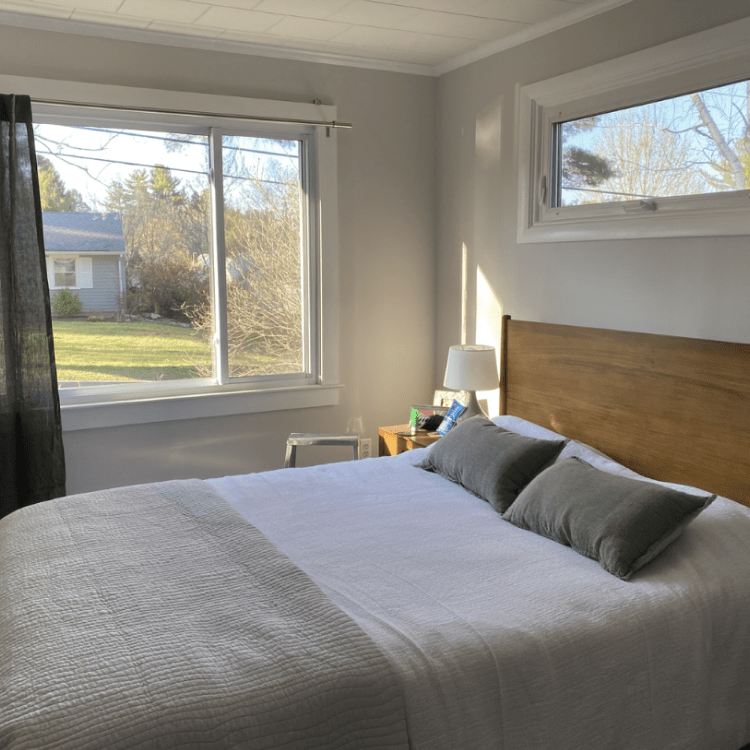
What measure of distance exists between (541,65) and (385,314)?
149cm

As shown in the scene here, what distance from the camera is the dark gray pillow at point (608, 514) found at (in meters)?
2.09

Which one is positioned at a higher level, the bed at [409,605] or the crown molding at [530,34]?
the crown molding at [530,34]

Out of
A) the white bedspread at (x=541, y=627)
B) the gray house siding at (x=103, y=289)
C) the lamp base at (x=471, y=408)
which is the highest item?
the gray house siding at (x=103, y=289)

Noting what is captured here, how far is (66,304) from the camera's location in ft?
11.5

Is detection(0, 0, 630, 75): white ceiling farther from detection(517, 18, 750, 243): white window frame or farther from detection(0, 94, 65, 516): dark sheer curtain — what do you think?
detection(0, 94, 65, 516): dark sheer curtain

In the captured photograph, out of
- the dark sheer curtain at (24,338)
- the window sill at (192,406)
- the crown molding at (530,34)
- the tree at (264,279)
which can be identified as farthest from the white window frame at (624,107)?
the dark sheer curtain at (24,338)

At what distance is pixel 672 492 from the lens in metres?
2.18

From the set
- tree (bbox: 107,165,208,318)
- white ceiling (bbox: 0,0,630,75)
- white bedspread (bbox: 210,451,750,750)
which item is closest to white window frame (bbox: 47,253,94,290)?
tree (bbox: 107,165,208,318)

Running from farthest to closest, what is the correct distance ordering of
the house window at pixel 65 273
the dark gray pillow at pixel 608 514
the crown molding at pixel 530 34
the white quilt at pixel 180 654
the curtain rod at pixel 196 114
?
the house window at pixel 65 273
the curtain rod at pixel 196 114
the crown molding at pixel 530 34
the dark gray pillow at pixel 608 514
the white quilt at pixel 180 654

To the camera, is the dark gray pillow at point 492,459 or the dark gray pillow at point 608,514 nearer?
the dark gray pillow at point 608,514

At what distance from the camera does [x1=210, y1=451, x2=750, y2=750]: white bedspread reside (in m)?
1.65

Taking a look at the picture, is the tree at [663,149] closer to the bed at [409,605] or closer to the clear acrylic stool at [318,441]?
the bed at [409,605]

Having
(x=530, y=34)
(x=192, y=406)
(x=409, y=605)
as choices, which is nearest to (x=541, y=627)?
(x=409, y=605)

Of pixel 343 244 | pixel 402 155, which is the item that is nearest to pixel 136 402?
pixel 343 244
